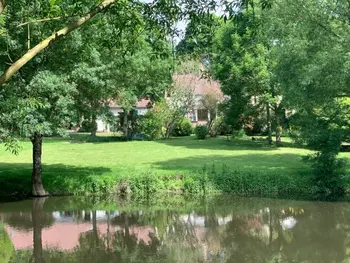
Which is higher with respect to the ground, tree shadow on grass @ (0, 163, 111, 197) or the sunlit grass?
the sunlit grass

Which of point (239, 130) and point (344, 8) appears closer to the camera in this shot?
point (344, 8)

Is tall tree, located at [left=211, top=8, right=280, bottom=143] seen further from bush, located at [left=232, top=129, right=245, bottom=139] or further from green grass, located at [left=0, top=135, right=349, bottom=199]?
green grass, located at [left=0, top=135, right=349, bottom=199]

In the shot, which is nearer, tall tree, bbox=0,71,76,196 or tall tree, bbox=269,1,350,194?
tall tree, bbox=0,71,76,196

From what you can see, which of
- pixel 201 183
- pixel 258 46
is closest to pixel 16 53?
pixel 201 183

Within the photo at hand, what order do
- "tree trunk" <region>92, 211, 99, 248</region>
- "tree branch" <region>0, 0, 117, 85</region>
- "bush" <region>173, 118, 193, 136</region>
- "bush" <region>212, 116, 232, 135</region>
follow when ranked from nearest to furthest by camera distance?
1. "tree branch" <region>0, 0, 117, 85</region>
2. "tree trunk" <region>92, 211, 99, 248</region>
3. "bush" <region>212, 116, 232, 135</region>
4. "bush" <region>173, 118, 193, 136</region>

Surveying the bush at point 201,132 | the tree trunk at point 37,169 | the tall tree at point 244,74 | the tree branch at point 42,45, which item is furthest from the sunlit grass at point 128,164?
the tree branch at point 42,45

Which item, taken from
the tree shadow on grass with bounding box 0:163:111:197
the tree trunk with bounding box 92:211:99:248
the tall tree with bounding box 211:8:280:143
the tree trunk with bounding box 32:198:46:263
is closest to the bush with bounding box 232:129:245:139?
the tall tree with bounding box 211:8:280:143

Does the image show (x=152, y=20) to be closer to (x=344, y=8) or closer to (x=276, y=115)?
(x=344, y=8)

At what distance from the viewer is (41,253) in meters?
10.2

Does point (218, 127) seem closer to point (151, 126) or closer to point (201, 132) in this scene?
point (201, 132)

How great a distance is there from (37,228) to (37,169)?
3724mm

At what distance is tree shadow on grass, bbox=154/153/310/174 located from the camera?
1822 cm

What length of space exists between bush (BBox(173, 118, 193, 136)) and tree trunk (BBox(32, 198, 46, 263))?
26099 millimetres

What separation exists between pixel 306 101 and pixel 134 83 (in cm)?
688
